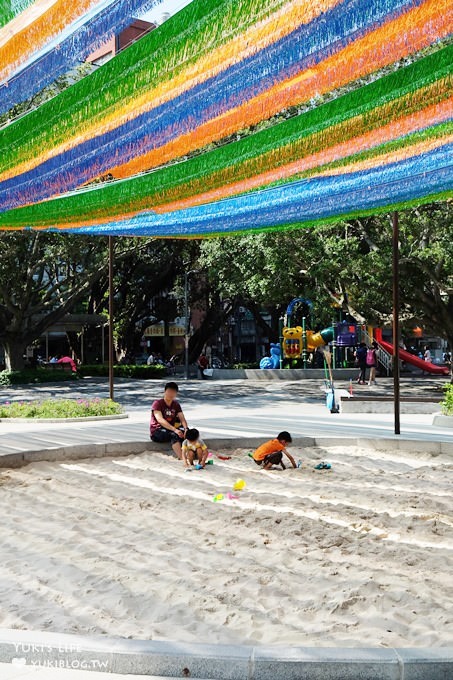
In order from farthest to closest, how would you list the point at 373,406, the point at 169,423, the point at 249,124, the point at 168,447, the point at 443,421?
1. the point at 373,406
2. the point at 443,421
3. the point at 168,447
4. the point at 169,423
5. the point at 249,124

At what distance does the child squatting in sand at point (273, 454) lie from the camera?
346 inches

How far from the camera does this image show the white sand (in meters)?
3.89

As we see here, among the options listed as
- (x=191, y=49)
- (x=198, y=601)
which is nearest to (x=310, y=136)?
(x=191, y=49)

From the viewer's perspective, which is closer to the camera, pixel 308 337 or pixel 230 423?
pixel 230 423

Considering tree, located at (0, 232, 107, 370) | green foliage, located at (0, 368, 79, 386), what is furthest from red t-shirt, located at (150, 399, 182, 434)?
green foliage, located at (0, 368, 79, 386)

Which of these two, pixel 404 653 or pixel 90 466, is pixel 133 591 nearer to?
pixel 404 653

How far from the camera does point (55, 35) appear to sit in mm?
4090

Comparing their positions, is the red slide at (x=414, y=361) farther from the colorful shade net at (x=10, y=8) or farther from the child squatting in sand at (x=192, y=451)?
the colorful shade net at (x=10, y=8)

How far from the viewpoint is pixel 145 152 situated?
6.36 metres

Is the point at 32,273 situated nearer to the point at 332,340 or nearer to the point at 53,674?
the point at 332,340

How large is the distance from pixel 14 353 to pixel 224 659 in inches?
1119

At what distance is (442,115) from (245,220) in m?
3.70

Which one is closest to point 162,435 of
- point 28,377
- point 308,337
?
point 308,337

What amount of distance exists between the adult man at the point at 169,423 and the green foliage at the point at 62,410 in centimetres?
494
